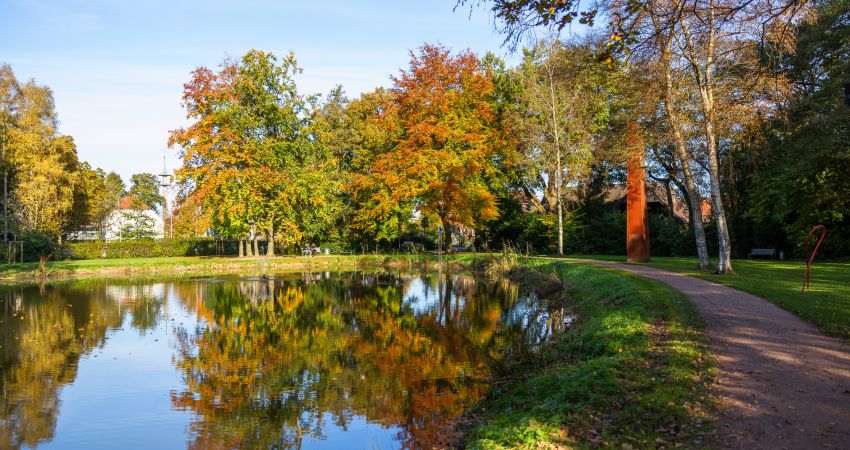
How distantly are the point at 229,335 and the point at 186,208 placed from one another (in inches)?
1784

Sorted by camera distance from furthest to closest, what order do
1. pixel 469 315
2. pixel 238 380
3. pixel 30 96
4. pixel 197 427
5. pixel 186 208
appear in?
1. pixel 186 208
2. pixel 30 96
3. pixel 469 315
4. pixel 238 380
5. pixel 197 427

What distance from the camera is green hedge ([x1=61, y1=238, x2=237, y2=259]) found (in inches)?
1572

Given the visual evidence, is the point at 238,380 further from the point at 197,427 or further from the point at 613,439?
the point at 613,439

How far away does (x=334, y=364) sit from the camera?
10.2m

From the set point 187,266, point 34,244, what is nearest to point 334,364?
point 187,266

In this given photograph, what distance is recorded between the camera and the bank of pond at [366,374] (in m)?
6.21

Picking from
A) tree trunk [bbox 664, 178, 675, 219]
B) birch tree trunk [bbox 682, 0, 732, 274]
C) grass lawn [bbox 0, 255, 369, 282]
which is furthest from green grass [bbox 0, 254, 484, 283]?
birch tree trunk [bbox 682, 0, 732, 274]

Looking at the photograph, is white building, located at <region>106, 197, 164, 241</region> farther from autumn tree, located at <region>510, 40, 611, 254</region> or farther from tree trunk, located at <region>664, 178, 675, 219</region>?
tree trunk, located at <region>664, 178, 675, 219</region>

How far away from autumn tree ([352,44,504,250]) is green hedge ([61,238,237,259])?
16333 millimetres

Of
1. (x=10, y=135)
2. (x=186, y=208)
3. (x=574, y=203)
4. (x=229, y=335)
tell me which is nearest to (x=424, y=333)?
(x=229, y=335)

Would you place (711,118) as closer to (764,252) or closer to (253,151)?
(764,252)

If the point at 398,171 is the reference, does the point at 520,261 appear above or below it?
below

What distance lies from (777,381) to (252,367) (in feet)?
25.8

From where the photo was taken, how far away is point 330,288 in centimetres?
2312
